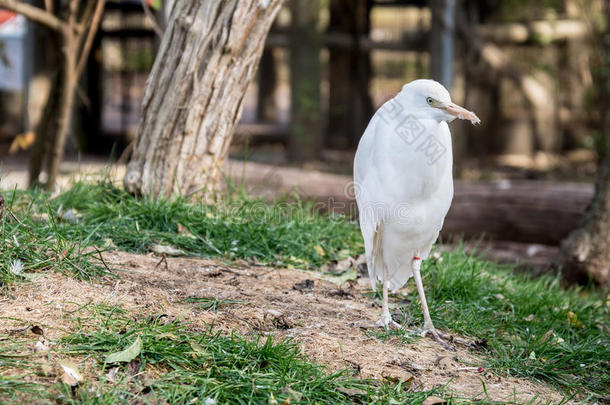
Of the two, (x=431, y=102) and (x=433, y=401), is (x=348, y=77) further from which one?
(x=433, y=401)

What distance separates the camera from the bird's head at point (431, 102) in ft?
10.9

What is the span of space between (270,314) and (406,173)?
3.16 feet

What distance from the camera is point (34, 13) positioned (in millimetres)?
5375

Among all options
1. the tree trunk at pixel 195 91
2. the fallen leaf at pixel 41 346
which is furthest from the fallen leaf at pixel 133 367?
the tree trunk at pixel 195 91

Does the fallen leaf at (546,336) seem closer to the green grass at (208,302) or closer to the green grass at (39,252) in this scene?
the green grass at (208,302)

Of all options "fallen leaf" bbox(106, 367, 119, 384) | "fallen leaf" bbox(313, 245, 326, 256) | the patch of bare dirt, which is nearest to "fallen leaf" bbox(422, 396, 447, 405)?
the patch of bare dirt

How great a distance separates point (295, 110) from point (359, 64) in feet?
6.68

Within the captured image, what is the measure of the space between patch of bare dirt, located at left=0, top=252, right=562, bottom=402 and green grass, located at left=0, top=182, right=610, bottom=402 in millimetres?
111

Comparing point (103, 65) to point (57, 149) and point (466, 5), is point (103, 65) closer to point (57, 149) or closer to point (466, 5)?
point (466, 5)

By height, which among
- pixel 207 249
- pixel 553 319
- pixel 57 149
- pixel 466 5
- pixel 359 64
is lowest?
pixel 553 319

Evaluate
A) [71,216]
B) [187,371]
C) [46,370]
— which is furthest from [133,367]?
[71,216]

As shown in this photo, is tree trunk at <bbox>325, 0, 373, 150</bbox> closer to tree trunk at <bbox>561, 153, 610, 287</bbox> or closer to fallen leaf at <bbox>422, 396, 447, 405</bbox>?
tree trunk at <bbox>561, 153, 610, 287</bbox>

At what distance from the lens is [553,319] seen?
437 cm

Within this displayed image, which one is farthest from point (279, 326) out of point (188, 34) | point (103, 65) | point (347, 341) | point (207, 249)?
point (103, 65)
